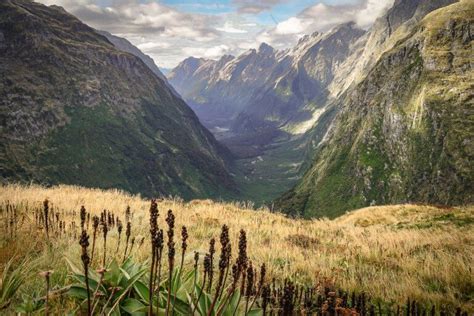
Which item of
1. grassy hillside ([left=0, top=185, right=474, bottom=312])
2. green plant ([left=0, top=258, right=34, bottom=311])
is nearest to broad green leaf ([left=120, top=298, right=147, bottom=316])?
grassy hillside ([left=0, top=185, right=474, bottom=312])

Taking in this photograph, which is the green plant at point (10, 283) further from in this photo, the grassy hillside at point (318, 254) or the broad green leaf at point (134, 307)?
the broad green leaf at point (134, 307)

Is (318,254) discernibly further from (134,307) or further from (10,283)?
(10,283)

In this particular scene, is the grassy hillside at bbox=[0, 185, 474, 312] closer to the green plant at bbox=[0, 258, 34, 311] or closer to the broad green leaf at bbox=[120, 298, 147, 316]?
the green plant at bbox=[0, 258, 34, 311]

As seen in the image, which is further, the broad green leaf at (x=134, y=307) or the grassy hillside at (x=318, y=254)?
the grassy hillside at (x=318, y=254)

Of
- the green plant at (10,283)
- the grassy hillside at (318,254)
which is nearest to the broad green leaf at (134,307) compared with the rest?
the grassy hillside at (318,254)

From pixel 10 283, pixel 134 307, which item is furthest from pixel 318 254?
pixel 10 283

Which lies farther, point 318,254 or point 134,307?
point 318,254

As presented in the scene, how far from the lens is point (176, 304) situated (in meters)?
4.61

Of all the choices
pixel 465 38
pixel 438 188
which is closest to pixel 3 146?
pixel 438 188

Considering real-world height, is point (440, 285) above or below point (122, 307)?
below

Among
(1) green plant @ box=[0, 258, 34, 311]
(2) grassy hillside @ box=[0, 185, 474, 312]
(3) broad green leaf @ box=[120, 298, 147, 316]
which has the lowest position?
(2) grassy hillside @ box=[0, 185, 474, 312]

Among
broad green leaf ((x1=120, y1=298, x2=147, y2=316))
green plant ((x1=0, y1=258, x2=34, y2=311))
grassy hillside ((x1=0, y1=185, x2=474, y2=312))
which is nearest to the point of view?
broad green leaf ((x1=120, y1=298, x2=147, y2=316))

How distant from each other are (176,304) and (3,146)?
711ft

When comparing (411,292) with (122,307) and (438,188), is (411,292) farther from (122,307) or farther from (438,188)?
(438,188)
